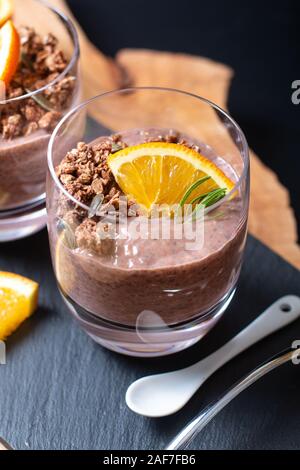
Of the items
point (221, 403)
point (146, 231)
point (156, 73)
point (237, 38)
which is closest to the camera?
point (146, 231)

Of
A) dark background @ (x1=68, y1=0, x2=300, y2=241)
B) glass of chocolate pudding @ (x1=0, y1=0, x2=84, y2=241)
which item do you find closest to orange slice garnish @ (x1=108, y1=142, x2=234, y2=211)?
glass of chocolate pudding @ (x1=0, y1=0, x2=84, y2=241)

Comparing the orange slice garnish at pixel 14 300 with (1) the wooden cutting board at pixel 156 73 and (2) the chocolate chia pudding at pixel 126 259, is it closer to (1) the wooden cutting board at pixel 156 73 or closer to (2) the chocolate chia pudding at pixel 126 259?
(2) the chocolate chia pudding at pixel 126 259

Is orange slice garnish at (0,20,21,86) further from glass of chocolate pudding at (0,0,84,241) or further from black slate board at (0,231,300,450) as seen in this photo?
black slate board at (0,231,300,450)

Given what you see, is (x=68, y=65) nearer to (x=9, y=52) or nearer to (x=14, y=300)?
(x=9, y=52)

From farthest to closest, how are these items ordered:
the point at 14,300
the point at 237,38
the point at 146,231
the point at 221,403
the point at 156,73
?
the point at 237,38 → the point at 156,73 → the point at 14,300 → the point at 221,403 → the point at 146,231

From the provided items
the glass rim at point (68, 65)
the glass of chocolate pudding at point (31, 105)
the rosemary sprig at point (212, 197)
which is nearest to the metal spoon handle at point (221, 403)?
the rosemary sprig at point (212, 197)

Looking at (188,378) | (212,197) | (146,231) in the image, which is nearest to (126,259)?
(146,231)
